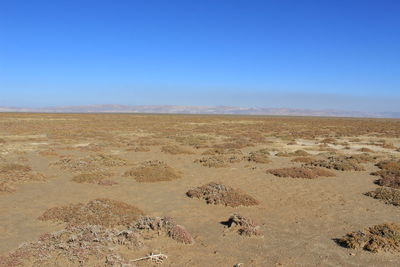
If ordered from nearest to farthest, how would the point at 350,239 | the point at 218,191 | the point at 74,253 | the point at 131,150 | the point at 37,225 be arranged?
the point at 74,253, the point at 350,239, the point at 37,225, the point at 218,191, the point at 131,150

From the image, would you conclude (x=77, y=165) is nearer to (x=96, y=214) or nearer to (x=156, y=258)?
(x=96, y=214)

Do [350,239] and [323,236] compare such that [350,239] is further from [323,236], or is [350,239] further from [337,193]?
[337,193]

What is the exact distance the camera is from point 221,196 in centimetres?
1277

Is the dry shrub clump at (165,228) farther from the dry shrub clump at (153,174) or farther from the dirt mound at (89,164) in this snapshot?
the dirt mound at (89,164)

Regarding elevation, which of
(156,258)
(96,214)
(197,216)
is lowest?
(197,216)

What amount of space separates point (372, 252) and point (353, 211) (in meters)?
3.67

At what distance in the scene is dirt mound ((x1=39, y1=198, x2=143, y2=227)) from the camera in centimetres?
988

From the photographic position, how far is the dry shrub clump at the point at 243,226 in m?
9.23

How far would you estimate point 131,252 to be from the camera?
313 inches

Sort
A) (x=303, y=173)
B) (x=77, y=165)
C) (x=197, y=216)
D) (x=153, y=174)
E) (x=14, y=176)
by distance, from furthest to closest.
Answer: (x=77, y=165), (x=303, y=173), (x=153, y=174), (x=14, y=176), (x=197, y=216)

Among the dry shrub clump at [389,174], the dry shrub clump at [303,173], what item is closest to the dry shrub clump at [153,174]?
the dry shrub clump at [303,173]

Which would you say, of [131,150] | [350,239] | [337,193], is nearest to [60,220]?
[350,239]

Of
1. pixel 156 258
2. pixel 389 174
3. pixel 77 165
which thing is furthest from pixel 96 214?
pixel 389 174

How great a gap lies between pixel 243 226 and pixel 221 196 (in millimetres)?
3198
